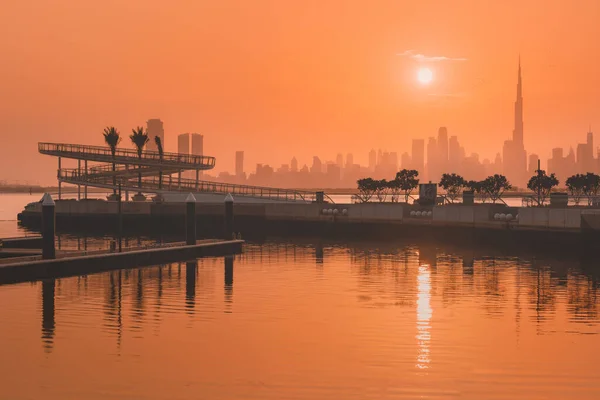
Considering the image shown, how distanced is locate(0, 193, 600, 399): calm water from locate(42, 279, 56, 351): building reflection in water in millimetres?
86

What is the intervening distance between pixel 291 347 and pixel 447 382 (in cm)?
579

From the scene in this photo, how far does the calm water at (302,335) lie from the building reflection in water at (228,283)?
0.12 meters

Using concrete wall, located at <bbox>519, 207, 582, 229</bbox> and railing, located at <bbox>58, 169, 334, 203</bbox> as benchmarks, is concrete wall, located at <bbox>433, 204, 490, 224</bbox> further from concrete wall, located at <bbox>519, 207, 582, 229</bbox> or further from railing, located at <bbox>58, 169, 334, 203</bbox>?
railing, located at <bbox>58, 169, 334, 203</bbox>

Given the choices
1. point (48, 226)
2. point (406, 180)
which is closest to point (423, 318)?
point (48, 226)

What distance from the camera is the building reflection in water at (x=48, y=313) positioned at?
2659 centimetres

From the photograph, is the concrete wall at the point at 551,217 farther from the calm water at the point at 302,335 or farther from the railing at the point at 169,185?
the railing at the point at 169,185

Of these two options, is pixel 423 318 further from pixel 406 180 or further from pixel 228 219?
pixel 406 180

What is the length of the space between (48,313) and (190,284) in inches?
391

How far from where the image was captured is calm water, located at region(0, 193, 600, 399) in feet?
69.8

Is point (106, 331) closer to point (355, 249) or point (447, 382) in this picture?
point (447, 382)

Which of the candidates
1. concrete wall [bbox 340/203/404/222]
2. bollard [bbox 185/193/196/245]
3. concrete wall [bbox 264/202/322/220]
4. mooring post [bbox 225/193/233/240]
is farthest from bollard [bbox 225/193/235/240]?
concrete wall [bbox 264/202/322/220]

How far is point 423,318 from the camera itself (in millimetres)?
31188

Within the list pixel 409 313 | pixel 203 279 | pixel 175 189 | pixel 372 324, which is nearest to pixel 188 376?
pixel 372 324

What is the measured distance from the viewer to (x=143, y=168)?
362ft
